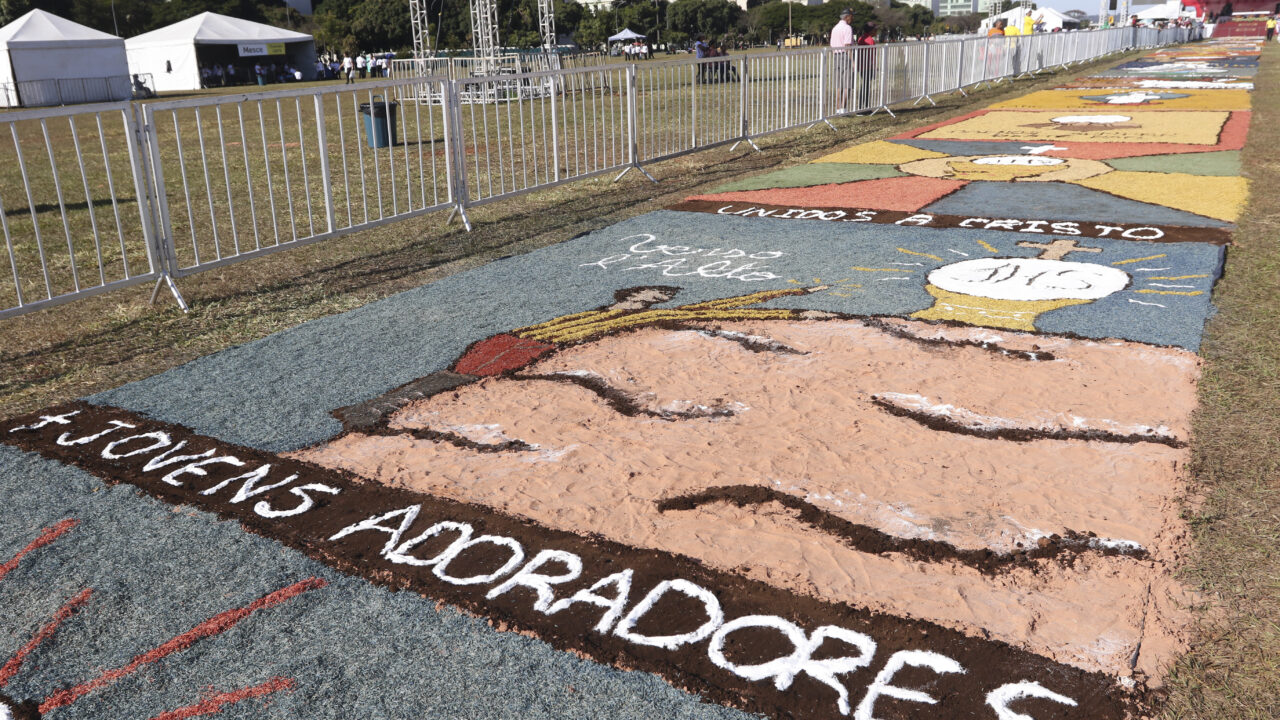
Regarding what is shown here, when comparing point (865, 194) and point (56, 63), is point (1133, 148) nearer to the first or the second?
point (865, 194)

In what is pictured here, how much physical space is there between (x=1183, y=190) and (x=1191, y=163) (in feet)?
7.50

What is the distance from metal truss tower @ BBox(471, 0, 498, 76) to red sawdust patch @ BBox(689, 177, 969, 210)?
1486 centimetres

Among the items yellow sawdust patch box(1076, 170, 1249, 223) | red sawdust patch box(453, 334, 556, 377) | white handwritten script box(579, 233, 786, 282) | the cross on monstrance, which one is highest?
yellow sawdust patch box(1076, 170, 1249, 223)

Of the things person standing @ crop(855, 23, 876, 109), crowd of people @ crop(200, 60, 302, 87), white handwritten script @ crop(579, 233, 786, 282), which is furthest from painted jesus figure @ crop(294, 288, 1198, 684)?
crowd of people @ crop(200, 60, 302, 87)

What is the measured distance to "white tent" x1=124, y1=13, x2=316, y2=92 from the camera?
1891 inches

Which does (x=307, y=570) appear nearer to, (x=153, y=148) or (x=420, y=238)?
(x=153, y=148)

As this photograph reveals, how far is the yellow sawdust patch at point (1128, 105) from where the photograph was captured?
751 inches

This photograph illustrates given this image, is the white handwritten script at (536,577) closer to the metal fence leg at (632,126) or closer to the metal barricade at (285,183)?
the metal barricade at (285,183)

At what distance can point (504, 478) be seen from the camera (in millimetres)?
3914

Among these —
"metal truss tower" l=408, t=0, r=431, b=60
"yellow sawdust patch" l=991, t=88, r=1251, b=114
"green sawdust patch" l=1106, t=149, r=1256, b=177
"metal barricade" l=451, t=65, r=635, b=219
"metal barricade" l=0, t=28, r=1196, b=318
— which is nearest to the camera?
"metal barricade" l=0, t=28, r=1196, b=318

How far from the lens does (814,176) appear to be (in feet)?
37.8

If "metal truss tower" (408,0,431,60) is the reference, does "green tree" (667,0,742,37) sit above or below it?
above

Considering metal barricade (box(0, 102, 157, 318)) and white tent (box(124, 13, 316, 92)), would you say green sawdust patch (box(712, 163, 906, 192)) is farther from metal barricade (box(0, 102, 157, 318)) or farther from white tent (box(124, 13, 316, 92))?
white tent (box(124, 13, 316, 92))

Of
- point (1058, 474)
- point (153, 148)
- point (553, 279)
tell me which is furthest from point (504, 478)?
point (153, 148)
